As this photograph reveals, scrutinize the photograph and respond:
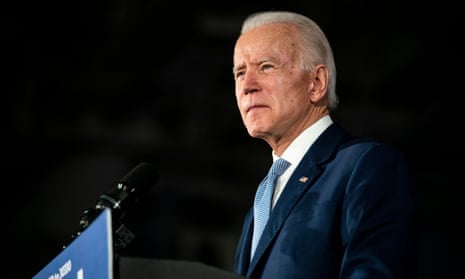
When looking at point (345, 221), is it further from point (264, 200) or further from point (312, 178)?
point (264, 200)

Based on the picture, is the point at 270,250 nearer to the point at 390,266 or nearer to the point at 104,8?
→ the point at 390,266

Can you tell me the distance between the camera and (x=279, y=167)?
1792 millimetres

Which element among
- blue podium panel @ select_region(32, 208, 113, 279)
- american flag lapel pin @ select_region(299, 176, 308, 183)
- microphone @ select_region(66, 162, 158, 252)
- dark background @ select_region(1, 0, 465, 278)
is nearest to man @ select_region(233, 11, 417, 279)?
american flag lapel pin @ select_region(299, 176, 308, 183)

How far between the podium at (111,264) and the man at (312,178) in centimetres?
39

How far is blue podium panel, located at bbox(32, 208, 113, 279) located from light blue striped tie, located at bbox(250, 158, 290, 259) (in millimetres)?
624

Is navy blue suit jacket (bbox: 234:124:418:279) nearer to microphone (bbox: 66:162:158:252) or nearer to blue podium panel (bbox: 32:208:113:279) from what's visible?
microphone (bbox: 66:162:158:252)

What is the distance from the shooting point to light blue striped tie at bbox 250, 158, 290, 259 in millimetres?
1715

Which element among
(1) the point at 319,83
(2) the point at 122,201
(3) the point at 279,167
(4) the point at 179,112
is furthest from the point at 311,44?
(4) the point at 179,112

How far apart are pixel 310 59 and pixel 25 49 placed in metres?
2.36

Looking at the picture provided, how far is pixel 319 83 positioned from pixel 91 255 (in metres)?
1.06

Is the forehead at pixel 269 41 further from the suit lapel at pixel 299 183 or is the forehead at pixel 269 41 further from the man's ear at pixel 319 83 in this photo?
the suit lapel at pixel 299 183

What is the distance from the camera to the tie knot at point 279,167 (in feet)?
5.85

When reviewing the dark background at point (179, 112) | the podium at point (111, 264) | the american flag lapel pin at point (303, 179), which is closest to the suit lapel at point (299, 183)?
the american flag lapel pin at point (303, 179)

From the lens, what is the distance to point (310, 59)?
192 centimetres
